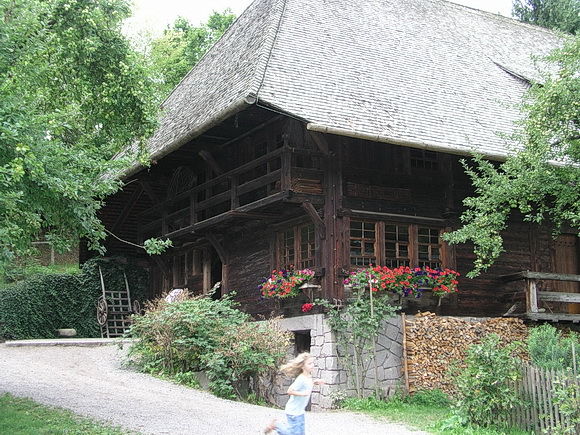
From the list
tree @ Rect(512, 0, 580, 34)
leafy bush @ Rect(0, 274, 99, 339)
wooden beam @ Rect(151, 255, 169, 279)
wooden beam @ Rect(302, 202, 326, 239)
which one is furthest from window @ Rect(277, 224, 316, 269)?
tree @ Rect(512, 0, 580, 34)

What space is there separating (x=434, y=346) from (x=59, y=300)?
12.8 meters

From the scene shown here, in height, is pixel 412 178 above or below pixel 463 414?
above

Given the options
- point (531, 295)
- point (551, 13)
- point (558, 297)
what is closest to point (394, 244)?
point (531, 295)

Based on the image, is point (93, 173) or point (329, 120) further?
point (329, 120)

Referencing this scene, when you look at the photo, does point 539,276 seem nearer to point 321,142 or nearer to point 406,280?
point 406,280

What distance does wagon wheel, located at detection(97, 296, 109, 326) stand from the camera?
73.9 ft

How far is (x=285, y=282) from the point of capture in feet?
51.2

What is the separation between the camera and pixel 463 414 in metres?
11.5

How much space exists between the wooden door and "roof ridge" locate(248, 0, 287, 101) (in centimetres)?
834

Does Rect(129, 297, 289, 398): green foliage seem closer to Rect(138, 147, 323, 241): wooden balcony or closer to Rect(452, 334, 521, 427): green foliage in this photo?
Rect(138, 147, 323, 241): wooden balcony

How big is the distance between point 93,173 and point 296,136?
5.36 m

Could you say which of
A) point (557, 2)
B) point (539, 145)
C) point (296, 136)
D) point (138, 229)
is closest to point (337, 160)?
point (296, 136)

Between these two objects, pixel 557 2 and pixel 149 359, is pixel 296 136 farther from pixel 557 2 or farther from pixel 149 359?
pixel 557 2

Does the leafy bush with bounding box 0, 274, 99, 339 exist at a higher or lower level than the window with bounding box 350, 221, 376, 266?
lower
